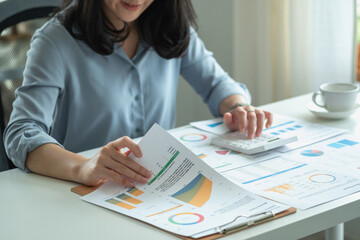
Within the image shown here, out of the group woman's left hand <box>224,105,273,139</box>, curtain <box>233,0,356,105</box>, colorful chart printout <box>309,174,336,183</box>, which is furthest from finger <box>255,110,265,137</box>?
curtain <box>233,0,356,105</box>

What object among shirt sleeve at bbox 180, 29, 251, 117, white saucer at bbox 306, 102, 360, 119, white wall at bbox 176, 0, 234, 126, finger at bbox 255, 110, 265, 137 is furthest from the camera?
white wall at bbox 176, 0, 234, 126

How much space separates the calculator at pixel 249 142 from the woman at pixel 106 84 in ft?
0.10

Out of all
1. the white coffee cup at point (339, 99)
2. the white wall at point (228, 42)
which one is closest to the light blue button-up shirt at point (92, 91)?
the white coffee cup at point (339, 99)

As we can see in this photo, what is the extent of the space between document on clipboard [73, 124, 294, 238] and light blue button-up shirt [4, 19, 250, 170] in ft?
0.81

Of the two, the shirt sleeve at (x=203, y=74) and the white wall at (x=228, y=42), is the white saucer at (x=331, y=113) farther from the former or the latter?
the white wall at (x=228, y=42)

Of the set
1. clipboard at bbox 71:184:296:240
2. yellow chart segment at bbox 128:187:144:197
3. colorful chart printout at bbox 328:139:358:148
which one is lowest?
colorful chart printout at bbox 328:139:358:148

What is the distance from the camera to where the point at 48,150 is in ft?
3.62

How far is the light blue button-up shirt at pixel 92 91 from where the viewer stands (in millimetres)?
1211

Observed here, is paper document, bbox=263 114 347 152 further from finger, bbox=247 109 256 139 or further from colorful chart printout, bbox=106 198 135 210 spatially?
colorful chart printout, bbox=106 198 135 210

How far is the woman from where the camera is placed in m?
1.13

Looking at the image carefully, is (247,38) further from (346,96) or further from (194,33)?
(346,96)

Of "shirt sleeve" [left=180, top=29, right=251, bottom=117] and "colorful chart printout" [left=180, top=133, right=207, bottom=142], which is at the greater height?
"shirt sleeve" [left=180, top=29, right=251, bottom=117]

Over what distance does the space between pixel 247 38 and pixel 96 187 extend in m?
1.50

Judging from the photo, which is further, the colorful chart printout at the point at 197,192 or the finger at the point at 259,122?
the finger at the point at 259,122
